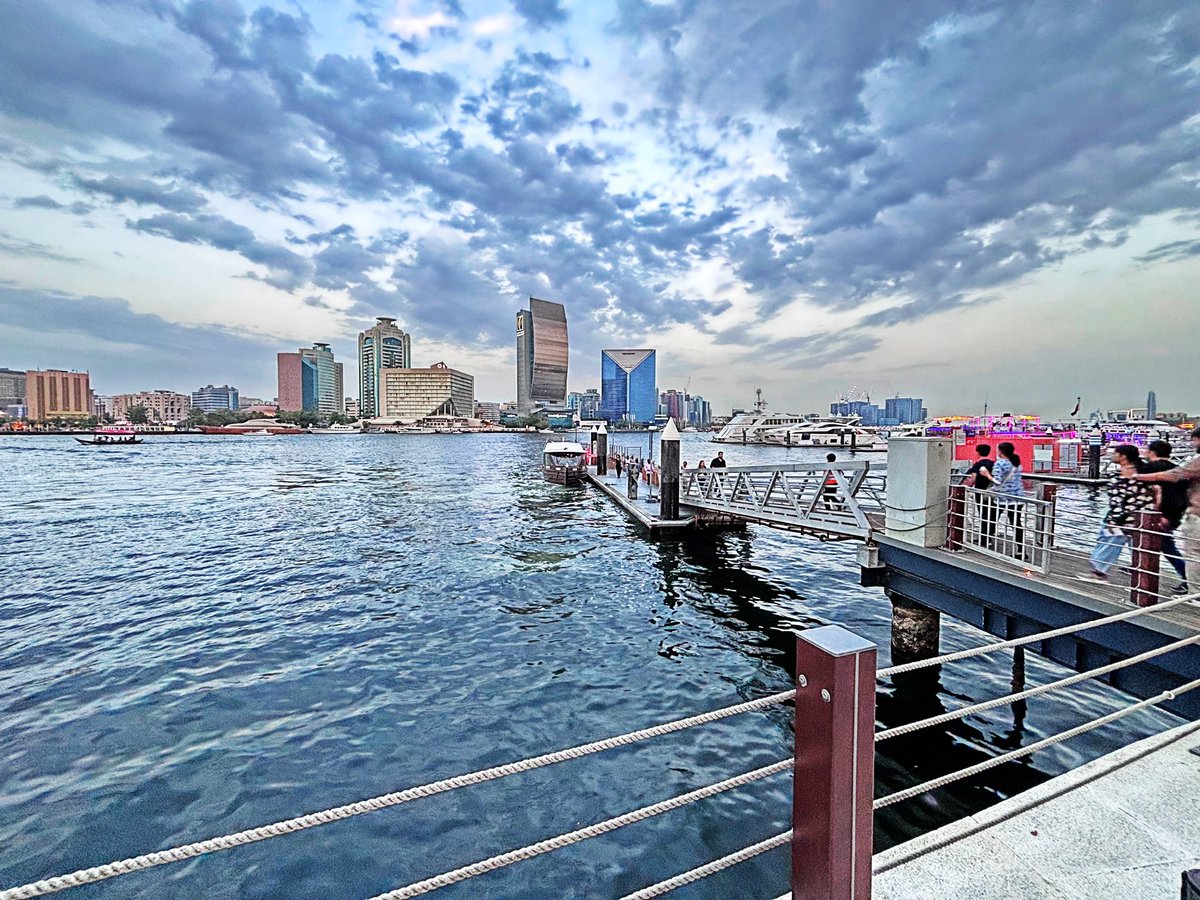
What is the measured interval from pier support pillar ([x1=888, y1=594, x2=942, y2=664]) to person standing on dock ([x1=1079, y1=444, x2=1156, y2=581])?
2797mm

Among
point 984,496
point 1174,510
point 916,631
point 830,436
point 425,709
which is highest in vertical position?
point 830,436

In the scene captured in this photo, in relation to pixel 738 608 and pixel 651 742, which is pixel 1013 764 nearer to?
pixel 651 742

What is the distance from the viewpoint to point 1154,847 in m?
2.79

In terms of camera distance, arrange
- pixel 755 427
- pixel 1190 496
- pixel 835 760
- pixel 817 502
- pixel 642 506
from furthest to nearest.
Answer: pixel 755 427 < pixel 642 506 < pixel 817 502 < pixel 1190 496 < pixel 835 760

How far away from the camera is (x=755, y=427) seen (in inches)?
5108

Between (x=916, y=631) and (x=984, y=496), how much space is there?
256cm

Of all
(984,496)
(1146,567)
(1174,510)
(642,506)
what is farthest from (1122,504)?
(642,506)

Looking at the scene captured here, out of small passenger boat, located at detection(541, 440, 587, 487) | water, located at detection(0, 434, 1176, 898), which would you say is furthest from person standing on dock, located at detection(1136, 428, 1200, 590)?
small passenger boat, located at detection(541, 440, 587, 487)

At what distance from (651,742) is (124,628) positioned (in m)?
11.2

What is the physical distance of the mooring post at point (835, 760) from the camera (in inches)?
81.7

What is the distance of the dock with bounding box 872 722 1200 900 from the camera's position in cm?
256

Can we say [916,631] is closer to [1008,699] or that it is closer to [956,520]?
[956,520]

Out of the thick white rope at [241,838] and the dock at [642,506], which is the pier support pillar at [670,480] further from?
the thick white rope at [241,838]

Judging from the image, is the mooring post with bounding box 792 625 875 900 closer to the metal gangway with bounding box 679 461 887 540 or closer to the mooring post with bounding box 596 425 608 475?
the metal gangway with bounding box 679 461 887 540
